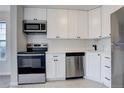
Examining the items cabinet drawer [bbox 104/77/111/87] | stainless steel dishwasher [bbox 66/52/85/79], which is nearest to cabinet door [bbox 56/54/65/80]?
stainless steel dishwasher [bbox 66/52/85/79]

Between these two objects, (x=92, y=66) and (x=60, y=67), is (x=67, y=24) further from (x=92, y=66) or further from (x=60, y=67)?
(x=92, y=66)

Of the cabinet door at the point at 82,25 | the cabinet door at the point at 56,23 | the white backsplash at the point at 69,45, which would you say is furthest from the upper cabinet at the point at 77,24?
the white backsplash at the point at 69,45

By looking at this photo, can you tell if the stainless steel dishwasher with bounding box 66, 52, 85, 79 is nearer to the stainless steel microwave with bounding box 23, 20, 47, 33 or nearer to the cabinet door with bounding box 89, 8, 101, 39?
the cabinet door with bounding box 89, 8, 101, 39

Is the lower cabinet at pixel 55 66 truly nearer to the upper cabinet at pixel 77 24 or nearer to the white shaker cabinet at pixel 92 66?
the white shaker cabinet at pixel 92 66

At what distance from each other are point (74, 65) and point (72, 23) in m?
1.41

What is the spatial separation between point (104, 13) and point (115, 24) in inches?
55.4

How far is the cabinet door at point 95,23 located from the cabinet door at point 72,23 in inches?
19.7

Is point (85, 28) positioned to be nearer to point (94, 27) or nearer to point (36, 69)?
point (94, 27)

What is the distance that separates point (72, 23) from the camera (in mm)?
5230

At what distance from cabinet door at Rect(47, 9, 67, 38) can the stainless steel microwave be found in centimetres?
20

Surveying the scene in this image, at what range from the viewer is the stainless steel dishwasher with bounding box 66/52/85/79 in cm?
485

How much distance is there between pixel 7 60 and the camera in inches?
231

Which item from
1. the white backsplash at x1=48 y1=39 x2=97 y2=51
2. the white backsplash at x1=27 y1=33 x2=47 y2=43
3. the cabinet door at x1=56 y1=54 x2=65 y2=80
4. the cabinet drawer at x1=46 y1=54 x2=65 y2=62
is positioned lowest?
the cabinet door at x1=56 y1=54 x2=65 y2=80

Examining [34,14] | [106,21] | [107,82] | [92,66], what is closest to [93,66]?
[92,66]
